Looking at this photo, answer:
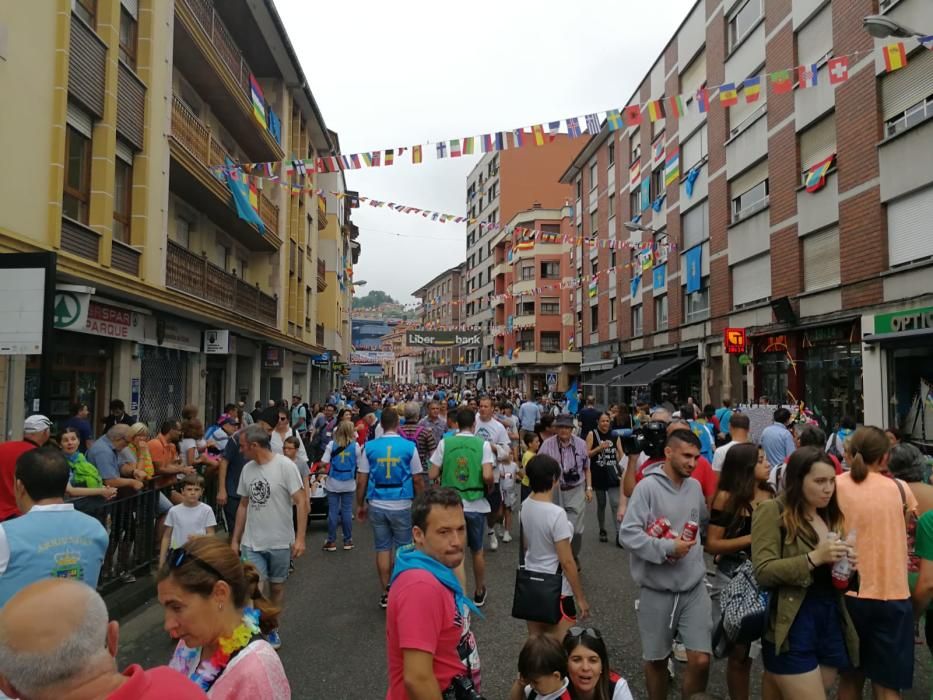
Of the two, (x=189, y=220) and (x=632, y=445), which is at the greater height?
(x=189, y=220)

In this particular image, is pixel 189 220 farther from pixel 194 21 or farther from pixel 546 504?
pixel 546 504

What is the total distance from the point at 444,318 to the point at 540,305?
35310 mm

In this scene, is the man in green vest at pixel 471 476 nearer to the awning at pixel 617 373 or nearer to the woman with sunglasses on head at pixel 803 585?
the woman with sunglasses on head at pixel 803 585

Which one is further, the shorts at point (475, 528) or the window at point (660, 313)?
the window at point (660, 313)

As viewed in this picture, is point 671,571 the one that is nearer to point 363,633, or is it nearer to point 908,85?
point 363,633

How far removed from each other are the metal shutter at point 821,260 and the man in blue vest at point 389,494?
46.6ft

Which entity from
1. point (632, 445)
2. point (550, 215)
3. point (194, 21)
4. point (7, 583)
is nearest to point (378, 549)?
point (632, 445)

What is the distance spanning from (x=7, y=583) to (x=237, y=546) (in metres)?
2.20

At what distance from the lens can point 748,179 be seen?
2030 centimetres

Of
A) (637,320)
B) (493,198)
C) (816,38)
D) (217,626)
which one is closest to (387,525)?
(217,626)

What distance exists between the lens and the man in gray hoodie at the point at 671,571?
355cm

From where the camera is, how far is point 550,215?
158 feet

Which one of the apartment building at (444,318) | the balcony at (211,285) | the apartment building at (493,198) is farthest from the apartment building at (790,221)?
the apartment building at (444,318)

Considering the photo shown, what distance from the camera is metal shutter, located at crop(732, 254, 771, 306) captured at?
19.3 meters
